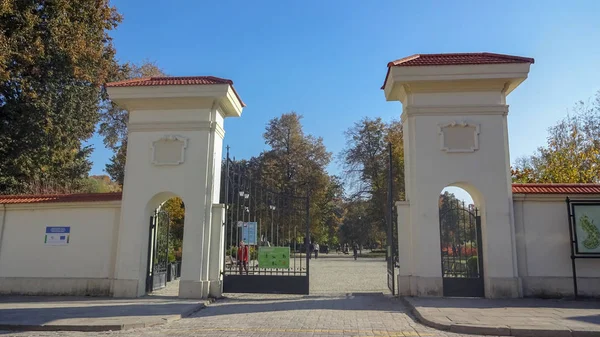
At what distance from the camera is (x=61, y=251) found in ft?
41.4

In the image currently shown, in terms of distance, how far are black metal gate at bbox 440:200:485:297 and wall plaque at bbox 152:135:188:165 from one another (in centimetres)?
→ 754

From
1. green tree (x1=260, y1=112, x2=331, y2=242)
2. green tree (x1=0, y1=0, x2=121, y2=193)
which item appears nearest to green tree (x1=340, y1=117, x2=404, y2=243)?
green tree (x1=260, y1=112, x2=331, y2=242)

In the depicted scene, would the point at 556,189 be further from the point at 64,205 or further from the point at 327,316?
the point at 64,205

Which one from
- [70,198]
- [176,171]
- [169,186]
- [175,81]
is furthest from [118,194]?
[175,81]

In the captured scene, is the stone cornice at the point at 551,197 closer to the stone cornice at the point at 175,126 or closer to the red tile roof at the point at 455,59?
the red tile roof at the point at 455,59

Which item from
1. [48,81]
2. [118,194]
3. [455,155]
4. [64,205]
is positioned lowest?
[64,205]

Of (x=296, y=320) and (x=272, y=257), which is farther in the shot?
(x=272, y=257)

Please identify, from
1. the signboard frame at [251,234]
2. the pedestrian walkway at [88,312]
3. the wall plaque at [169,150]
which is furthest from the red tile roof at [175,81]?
the pedestrian walkway at [88,312]

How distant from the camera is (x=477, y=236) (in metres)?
12.1

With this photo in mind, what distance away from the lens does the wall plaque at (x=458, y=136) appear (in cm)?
1204

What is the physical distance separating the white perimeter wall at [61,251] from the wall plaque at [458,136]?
9.45 m

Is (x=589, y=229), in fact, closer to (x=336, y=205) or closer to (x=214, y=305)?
(x=214, y=305)

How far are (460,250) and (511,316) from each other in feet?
9.76

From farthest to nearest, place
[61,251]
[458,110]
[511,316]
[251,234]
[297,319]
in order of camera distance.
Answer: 1. [251,234]
2. [61,251]
3. [458,110]
4. [297,319]
5. [511,316]
